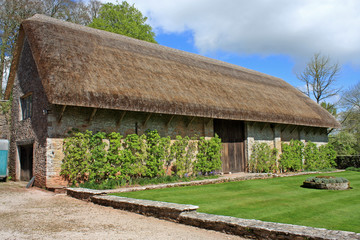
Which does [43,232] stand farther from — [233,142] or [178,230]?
[233,142]

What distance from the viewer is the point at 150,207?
686 cm

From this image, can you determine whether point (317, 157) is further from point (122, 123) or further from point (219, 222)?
point (219, 222)

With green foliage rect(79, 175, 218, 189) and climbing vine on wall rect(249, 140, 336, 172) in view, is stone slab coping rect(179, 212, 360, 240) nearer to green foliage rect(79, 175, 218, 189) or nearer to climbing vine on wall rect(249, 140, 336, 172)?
green foliage rect(79, 175, 218, 189)

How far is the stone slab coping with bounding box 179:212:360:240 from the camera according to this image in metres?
4.46

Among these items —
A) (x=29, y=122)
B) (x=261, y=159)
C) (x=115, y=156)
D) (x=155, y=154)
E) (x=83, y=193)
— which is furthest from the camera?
(x=261, y=159)

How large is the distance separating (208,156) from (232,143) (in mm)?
2276

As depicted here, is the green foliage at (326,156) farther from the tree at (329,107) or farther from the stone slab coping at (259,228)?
the stone slab coping at (259,228)

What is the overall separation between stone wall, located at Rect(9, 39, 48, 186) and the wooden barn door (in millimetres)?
7974

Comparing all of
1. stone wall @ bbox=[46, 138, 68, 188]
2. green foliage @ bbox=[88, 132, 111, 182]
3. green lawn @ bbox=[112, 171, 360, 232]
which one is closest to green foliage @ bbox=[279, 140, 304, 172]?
green lawn @ bbox=[112, 171, 360, 232]

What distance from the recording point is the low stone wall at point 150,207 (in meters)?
6.38

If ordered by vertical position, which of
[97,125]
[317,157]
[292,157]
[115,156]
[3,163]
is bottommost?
[317,157]

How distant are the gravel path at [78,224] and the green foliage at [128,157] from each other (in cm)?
238

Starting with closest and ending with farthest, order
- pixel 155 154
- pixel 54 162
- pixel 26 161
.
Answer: pixel 54 162 < pixel 155 154 < pixel 26 161

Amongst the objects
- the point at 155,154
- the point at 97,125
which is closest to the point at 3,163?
the point at 97,125
